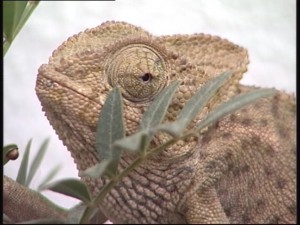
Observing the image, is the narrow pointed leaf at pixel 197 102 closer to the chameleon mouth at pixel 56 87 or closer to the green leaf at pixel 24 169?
the chameleon mouth at pixel 56 87

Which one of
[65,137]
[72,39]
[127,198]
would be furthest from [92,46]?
[127,198]

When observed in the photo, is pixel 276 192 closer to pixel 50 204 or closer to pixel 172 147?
pixel 172 147

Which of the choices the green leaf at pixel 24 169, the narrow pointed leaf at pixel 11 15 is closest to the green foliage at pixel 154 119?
the narrow pointed leaf at pixel 11 15

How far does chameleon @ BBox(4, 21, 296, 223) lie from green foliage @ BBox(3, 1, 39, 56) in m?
0.20

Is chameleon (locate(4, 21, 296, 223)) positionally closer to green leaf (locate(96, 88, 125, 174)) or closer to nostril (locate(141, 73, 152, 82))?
nostril (locate(141, 73, 152, 82))

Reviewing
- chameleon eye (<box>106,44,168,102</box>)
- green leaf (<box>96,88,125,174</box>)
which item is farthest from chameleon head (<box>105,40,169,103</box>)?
green leaf (<box>96,88,125,174</box>)

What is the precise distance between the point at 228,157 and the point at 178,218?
14 centimetres

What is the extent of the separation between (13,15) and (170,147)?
37 centimetres

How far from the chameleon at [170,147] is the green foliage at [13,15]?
0.20 m

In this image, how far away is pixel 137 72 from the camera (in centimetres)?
98

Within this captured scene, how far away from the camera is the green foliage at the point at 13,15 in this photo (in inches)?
30.1

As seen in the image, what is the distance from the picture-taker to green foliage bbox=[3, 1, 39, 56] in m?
0.76

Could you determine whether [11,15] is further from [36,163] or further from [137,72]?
[36,163]

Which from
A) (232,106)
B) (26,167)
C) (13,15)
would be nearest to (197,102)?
(232,106)
